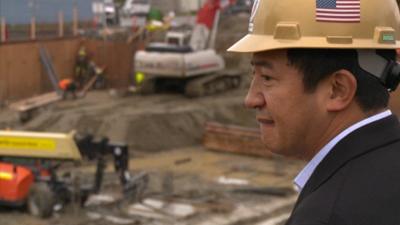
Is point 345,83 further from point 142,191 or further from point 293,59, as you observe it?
point 142,191

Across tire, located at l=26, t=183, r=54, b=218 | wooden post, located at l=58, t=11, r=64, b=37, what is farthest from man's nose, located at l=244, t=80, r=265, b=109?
wooden post, located at l=58, t=11, r=64, b=37

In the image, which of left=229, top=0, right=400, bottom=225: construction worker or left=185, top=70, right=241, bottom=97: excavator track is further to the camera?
left=185, top=70, right=241, bottom=97: excavator track

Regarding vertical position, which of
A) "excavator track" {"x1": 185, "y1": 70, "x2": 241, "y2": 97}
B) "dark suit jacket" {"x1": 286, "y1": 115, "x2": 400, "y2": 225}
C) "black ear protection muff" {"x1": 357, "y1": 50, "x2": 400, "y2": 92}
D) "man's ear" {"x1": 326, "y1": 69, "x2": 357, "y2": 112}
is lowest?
"excavator track" {"x1": 185, "y1": 70, "x2": 241, "y2": 97}

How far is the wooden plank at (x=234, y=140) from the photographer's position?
17281 millimetres

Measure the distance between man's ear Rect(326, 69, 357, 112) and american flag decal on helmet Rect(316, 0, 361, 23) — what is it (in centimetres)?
16

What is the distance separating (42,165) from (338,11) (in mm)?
10384

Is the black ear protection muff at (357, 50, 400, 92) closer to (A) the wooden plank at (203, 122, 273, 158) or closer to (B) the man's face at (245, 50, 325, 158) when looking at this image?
(B) the man's face at (245, 50, 325, 158)

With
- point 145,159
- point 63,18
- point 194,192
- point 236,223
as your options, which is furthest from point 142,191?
point 63,18

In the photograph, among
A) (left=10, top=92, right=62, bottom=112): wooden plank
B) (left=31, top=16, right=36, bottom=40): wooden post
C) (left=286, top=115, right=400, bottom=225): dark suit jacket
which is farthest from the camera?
(left=31, top=16, right=36, bottom=40): wooden post

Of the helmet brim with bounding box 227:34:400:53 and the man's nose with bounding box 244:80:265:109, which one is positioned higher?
the helmet brim with bounding box 227:34:400:53

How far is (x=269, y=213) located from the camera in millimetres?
12086

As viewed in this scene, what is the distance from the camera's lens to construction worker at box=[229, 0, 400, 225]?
1.74 m

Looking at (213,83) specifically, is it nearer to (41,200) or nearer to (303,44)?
(41,200)

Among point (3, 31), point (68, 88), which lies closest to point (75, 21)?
point (3, 31)
